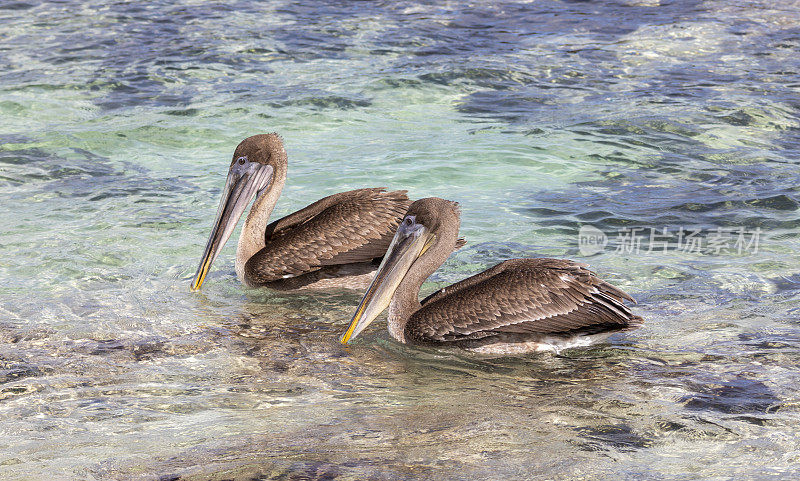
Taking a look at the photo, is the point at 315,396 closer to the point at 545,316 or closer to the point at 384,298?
the point at 384,298

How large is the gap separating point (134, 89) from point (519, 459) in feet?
25.9

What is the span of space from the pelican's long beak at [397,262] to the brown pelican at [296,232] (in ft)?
2.26

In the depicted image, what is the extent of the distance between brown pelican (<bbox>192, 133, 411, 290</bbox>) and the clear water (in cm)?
18

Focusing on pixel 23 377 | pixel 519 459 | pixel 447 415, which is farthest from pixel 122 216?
pixel 519 459

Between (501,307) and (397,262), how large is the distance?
0.65 m

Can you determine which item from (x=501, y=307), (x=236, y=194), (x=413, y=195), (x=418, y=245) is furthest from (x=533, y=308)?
(x=413, y=195)

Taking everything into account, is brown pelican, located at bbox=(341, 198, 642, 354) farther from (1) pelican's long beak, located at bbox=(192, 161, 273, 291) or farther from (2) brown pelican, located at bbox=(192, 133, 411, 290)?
Result: (1) pelican's long beak, located at bbox=(192, 161, 273, 291)

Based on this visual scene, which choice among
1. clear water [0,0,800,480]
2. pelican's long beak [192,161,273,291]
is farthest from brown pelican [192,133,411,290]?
clear water [0,0,800,480]

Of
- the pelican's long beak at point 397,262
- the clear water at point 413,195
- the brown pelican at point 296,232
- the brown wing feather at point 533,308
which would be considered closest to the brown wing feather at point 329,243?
the brown pelican at point 296,232

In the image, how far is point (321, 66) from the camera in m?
10.8

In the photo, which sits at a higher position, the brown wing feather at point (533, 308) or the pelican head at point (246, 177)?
the pelican head at point (246, 177)

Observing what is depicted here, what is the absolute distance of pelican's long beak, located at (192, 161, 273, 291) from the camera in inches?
226

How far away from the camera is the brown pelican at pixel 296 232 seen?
5.59m

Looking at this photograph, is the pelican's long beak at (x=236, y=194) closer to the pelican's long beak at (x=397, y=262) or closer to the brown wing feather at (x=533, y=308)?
the pelican's long beak at (x=397, y=262)
